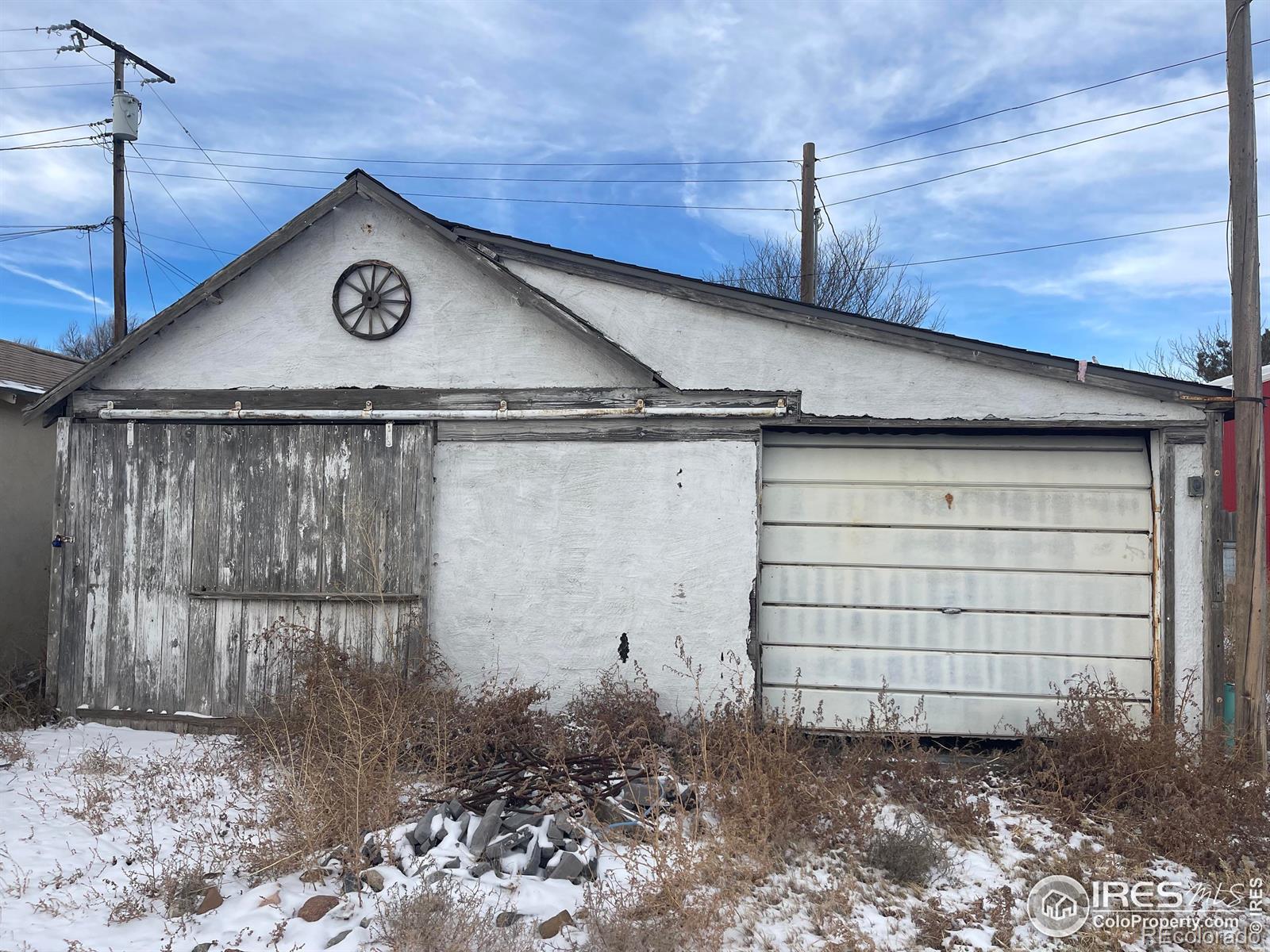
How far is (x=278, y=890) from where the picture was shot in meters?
4.26

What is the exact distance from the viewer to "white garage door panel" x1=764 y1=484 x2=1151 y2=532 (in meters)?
6.48

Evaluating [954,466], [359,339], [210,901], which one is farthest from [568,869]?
[359,339]

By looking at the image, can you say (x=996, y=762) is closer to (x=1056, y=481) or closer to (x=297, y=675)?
(x=1056, y=481)

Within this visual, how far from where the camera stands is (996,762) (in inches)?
245

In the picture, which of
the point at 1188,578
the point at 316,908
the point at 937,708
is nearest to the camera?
the point at 316,908

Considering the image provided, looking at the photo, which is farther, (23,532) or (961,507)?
(23,532)

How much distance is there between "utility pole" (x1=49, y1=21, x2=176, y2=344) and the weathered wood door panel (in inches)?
304

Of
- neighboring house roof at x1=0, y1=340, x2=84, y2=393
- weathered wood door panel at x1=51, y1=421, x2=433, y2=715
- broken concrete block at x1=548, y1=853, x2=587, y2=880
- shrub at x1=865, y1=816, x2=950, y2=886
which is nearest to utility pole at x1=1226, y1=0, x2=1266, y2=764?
shrub at x1=865, y1=816, x2=950, y2=886

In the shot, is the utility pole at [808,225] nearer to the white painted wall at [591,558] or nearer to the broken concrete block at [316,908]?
the white painted wall at [591,558]

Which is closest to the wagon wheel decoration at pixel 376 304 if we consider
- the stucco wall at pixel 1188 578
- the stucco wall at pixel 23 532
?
the stucco wall at pixel 23 532

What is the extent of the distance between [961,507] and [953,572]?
0.51m

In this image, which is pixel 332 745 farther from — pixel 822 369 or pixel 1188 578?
pixel 1188 578

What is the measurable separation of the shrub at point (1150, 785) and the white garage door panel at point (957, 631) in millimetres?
462

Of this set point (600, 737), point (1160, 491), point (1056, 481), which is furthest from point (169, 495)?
point (1160, 491)
